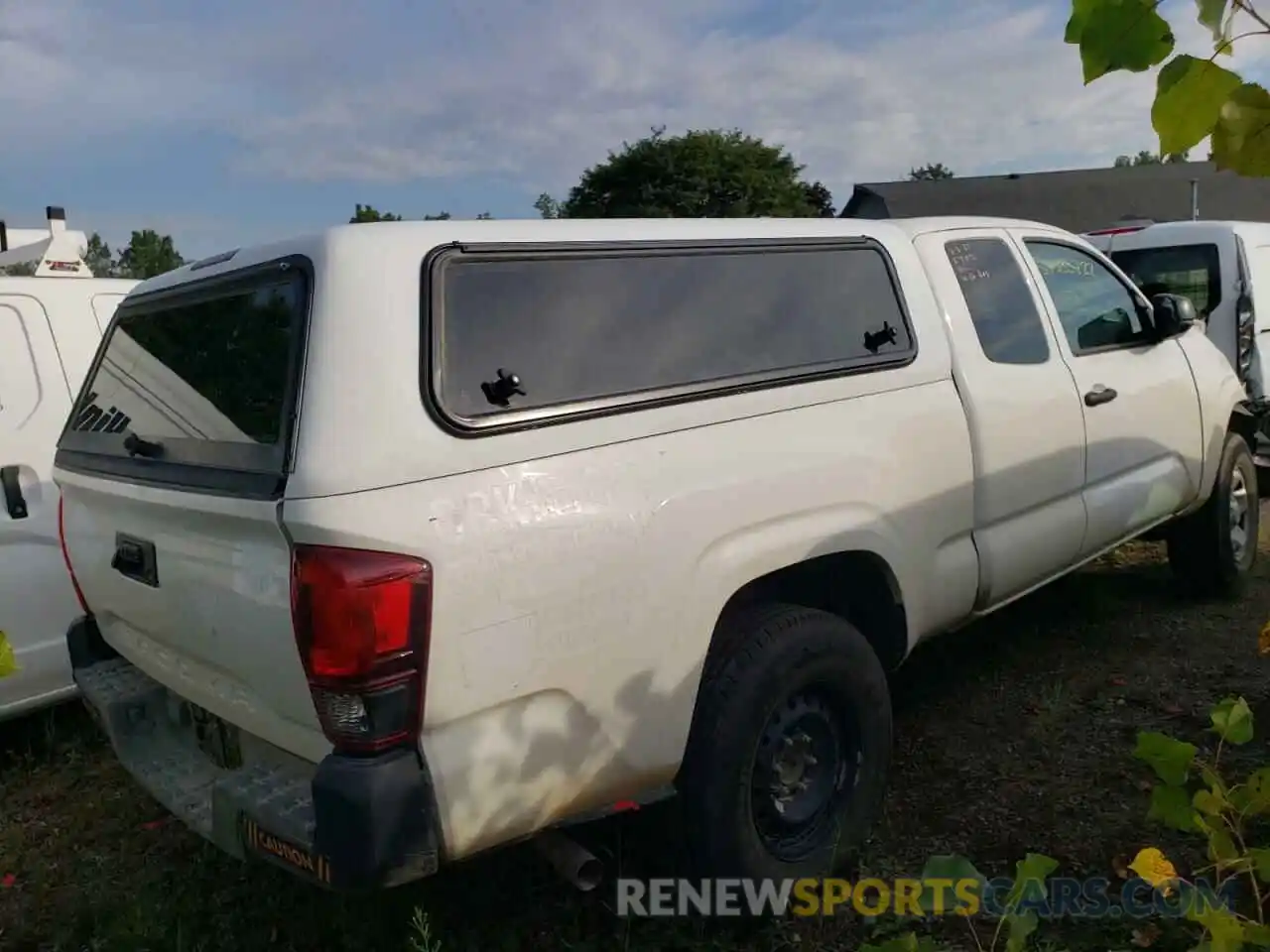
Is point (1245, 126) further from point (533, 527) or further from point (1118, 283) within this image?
point (1118, 283)

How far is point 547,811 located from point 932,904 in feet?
2.93

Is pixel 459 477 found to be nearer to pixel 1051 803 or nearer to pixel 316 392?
pixel 316 392

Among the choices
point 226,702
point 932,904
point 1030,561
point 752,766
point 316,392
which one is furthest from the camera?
point 1030,561

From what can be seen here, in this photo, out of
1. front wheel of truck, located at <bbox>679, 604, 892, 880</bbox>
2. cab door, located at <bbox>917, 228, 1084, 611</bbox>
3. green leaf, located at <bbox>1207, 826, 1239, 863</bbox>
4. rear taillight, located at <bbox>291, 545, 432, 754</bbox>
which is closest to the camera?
green leaf, located at <bbox>1207, 826, 1239, 863</bbox>

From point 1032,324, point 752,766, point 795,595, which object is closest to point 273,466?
point 752,766

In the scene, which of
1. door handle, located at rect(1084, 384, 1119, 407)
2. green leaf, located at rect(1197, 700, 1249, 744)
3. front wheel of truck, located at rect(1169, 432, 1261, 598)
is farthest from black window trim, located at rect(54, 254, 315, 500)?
front wheel of truck, located at rect(1169, 432, 1261, 598)

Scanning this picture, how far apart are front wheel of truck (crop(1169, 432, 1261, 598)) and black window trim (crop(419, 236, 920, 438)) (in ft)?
8.42

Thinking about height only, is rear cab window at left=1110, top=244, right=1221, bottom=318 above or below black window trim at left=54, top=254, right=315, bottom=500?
above

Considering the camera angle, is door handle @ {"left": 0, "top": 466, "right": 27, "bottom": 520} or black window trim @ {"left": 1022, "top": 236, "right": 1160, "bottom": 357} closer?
door handle @ {"left": 0, "top": 466, "right": 27, "bottom": 520}

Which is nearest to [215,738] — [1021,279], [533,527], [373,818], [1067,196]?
[373,818]

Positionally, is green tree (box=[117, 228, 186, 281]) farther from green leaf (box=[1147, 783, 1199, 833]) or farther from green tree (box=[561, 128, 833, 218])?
green leaf (box=[1147, 783, 1199, 833])

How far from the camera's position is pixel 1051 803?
3.34 metres

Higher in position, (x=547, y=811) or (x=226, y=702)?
(x=226, y=702)

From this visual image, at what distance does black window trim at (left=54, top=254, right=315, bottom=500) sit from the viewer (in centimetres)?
215
